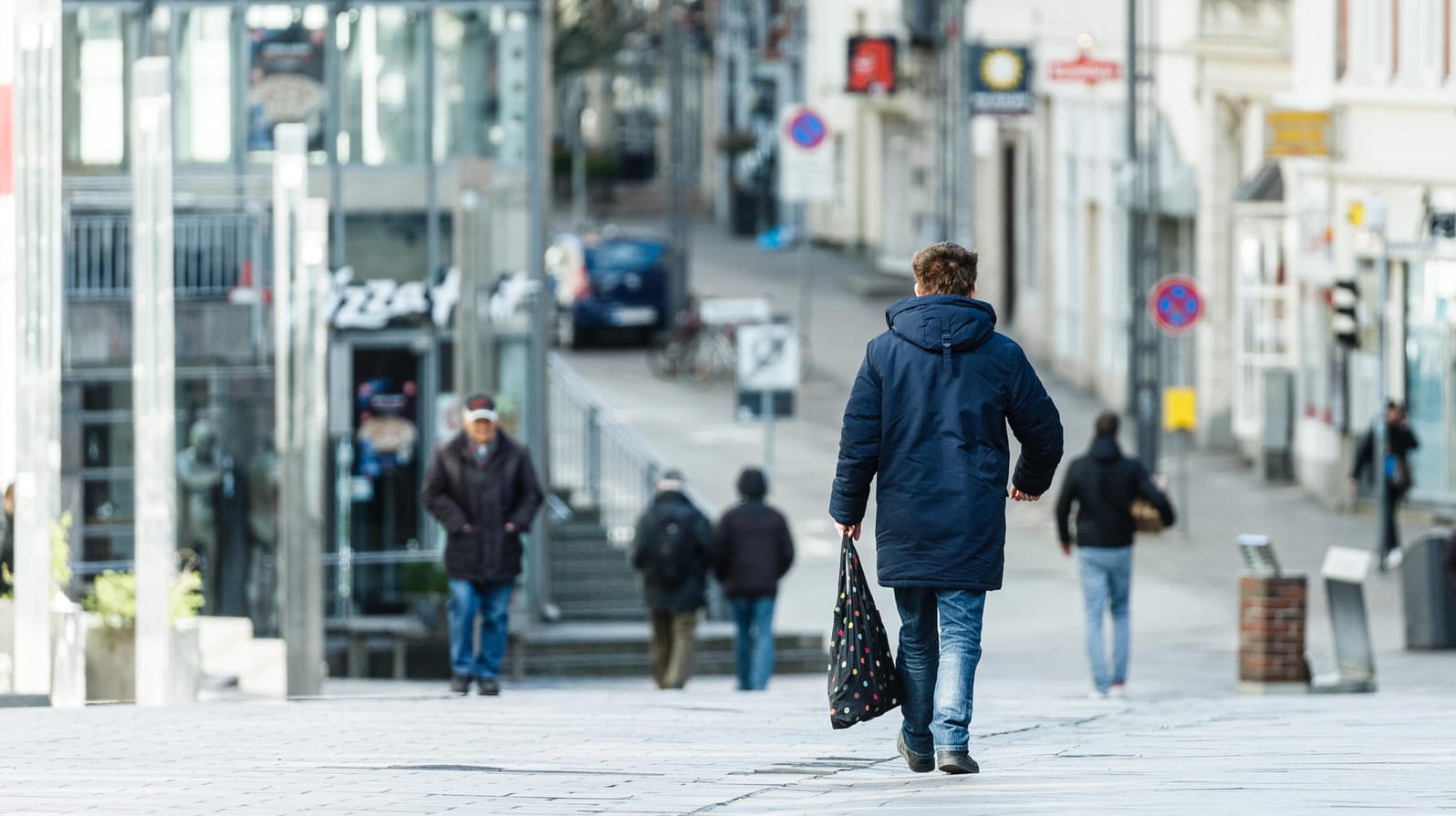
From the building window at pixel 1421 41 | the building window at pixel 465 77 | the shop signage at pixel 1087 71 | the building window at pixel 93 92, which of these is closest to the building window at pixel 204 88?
the building window at pixel 93 92

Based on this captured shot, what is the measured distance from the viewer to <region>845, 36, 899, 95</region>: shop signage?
49.1 m

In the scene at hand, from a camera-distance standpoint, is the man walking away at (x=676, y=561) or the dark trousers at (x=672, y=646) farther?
the dark trousers at (x=672, y=646)

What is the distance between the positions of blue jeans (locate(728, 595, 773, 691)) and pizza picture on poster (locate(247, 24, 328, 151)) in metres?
7.02

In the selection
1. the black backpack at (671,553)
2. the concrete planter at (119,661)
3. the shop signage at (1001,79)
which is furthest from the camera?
the shop signage at (1001,79)

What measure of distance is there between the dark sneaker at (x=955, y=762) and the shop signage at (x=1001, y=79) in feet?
83.9

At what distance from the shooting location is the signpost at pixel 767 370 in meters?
23.3

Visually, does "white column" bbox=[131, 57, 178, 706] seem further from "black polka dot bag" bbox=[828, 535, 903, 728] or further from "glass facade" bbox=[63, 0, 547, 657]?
"glass facade" bbox=[63, 0, 547, 657]

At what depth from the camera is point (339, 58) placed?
23516 millimetres

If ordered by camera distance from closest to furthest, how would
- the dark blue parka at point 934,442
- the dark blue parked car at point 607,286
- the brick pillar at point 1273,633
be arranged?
1. the dark blue parka at point 934,442
2. the brick pillar at point 1273,633
3. the dark blue parked car at point 607,286

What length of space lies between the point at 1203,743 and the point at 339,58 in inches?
581

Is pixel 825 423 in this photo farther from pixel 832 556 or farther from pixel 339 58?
pixel 339 58

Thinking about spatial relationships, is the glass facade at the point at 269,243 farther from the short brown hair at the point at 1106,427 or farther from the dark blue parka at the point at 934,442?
the dark blue parka at the point at 934,442

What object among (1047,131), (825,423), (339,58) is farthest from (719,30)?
(339,58)

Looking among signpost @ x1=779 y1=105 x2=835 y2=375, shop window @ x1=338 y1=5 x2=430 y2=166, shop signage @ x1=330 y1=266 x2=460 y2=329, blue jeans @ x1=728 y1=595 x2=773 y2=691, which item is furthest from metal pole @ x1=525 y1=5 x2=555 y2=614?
signpost @ x1=779 y1=105 x2=835 y2=375
